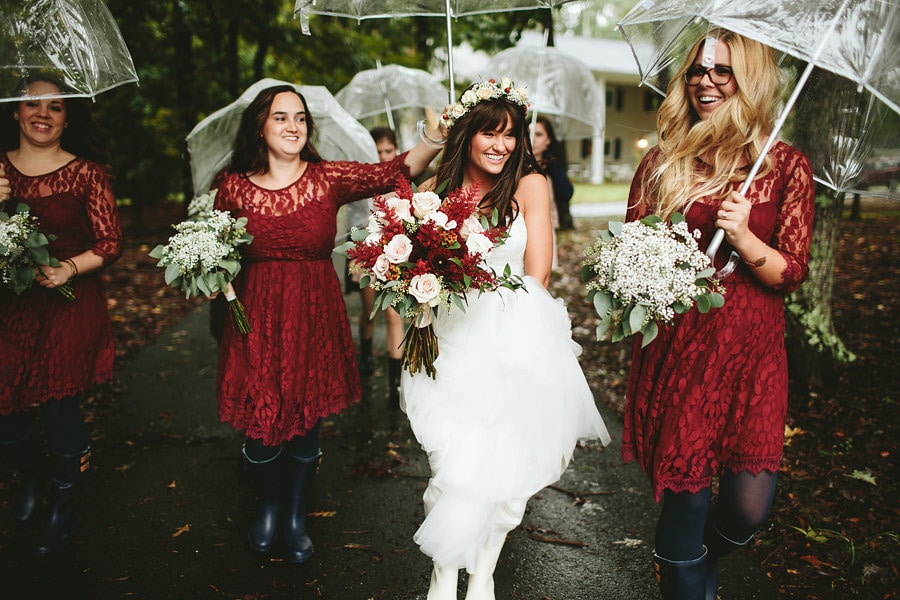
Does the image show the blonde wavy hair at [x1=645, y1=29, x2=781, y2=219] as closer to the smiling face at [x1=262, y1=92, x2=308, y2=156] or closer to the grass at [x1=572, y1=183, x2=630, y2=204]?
the smiling face at [x1=262, y1=92, x2=308, y2=156]

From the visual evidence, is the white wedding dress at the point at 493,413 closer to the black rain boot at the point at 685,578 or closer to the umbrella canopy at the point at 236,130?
the black rain boot at the point at 685,578

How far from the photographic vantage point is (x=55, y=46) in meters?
3.30

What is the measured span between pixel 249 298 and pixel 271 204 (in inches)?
20.5

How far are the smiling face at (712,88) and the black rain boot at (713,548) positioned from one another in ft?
5.67

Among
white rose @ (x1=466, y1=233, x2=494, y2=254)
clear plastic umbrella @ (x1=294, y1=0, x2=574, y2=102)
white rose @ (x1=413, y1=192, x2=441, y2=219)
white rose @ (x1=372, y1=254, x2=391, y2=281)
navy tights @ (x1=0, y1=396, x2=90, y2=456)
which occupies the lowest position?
navy tights @ (x1=0, y1=396, x2=90, y2=456)

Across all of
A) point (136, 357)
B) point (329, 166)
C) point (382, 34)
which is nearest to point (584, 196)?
point (382, 34)

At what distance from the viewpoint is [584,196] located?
2450 cm

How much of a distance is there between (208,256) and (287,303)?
1.51ft

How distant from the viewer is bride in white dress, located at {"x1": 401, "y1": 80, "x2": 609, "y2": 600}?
2.89 metres

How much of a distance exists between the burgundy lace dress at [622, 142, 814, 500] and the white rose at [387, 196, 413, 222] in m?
1.14

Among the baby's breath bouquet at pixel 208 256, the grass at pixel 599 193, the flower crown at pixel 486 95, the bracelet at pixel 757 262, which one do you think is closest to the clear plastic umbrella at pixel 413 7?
the flower crown at pixel 486 95

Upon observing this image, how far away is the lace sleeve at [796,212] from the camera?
2.50 metres

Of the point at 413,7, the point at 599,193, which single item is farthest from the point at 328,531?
the point at 599,193

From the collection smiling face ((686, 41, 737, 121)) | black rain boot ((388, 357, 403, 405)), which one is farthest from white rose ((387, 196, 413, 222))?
black rain boot ((388, 357, 403, 405))
